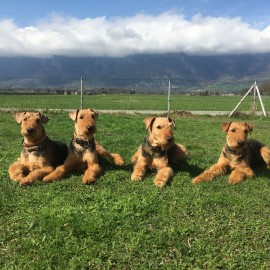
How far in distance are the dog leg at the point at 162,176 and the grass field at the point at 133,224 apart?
0.37ft

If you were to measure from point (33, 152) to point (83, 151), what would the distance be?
829 mm

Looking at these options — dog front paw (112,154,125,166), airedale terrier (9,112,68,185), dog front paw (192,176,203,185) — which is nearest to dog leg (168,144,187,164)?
dog front paw (112,154,125,166)

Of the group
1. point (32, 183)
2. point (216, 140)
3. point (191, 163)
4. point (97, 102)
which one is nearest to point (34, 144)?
point (32, 183)

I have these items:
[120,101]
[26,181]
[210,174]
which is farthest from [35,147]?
[120,101]

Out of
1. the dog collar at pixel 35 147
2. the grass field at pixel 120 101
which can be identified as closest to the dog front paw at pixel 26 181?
the dog collar at pixel 35 147

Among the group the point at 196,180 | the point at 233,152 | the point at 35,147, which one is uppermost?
the point at 35,147

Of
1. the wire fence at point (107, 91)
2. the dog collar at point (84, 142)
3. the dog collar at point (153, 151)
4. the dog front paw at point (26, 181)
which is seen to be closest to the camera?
the dog front paw at point (26, 181)

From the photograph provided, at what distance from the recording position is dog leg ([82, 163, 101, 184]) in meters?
5.57

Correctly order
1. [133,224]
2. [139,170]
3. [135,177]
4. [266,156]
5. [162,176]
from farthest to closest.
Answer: [266,156] → [139,170] → [135,177] → [162,176] → [133,224]

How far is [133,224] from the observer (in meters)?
4.16

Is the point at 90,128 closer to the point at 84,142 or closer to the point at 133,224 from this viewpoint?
the point at 84,142

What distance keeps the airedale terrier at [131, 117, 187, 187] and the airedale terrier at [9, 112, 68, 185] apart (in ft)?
4.87

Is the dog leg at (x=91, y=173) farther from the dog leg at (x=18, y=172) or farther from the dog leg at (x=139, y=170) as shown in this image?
the dog leg at (x=18, y=172)

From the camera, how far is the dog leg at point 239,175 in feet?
19.0
